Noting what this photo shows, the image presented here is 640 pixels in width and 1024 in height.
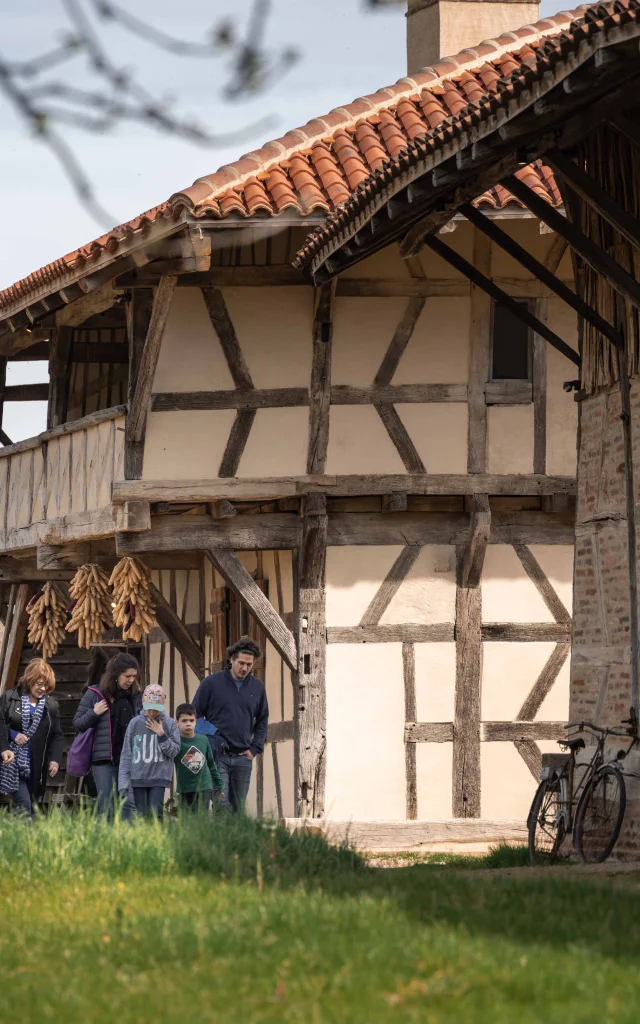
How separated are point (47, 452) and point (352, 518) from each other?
12.0 feet

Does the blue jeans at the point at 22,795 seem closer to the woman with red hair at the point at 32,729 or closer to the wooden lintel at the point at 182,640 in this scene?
the woman with red hair at the point at 32,729

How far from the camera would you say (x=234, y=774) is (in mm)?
12664

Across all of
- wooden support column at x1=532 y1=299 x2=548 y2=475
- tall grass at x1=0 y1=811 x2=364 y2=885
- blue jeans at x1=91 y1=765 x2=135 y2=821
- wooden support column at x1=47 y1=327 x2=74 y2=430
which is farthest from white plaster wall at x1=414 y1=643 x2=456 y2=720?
tall grass at x1=0 y1=811 x2=364 y2=885

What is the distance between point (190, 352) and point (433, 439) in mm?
2357

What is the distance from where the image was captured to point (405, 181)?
10.7 meters

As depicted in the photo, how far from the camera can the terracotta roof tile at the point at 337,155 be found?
13.6 metres

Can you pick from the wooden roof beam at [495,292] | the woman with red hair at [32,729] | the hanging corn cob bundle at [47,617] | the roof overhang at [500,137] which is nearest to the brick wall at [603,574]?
the wooden roof beam at [495,292]

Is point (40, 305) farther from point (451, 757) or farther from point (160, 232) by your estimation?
point (451, 757)

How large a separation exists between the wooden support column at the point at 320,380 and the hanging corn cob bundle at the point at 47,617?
15.3 ft

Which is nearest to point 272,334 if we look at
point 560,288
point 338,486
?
point 338,486

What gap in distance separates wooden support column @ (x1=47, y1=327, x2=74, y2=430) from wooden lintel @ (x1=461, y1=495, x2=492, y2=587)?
15.6 feet

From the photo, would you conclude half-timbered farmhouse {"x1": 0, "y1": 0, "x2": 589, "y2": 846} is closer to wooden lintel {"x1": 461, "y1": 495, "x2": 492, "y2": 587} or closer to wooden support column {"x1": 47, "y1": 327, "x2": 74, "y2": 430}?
wooden lintel {"x1": 461, "y1": 495, "x2": 492, "y2": 587}

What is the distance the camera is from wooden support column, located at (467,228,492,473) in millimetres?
14742

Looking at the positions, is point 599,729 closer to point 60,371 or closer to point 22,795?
point 22,795
